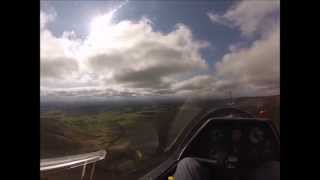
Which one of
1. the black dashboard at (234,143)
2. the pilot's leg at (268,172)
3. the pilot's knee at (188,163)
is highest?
the black dashboard at (234,143)

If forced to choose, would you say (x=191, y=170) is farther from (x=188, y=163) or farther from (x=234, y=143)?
(x=234, y=143)

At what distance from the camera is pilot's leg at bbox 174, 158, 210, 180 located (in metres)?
1.66

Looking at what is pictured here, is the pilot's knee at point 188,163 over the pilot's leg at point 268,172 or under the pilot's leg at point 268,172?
over

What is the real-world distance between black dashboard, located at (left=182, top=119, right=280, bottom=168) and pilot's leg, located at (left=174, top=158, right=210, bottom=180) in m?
0.04

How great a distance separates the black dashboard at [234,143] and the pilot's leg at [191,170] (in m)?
0.04

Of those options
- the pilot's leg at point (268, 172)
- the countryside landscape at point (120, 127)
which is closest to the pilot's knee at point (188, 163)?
the countryside landscape at point (120, 127)

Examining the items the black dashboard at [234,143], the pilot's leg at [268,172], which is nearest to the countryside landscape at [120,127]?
the black dashboard at [234,143]

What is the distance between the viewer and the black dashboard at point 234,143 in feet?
5.47

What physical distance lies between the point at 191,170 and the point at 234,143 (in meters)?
0.30

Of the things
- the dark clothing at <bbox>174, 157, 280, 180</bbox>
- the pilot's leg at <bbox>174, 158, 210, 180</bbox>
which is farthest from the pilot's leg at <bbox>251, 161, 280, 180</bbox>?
the pilot's leg at <bbox>174, 158, 210, 180</bbox>

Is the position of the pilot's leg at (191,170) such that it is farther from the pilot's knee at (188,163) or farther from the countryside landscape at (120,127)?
the countryside landscape at (120,127)
